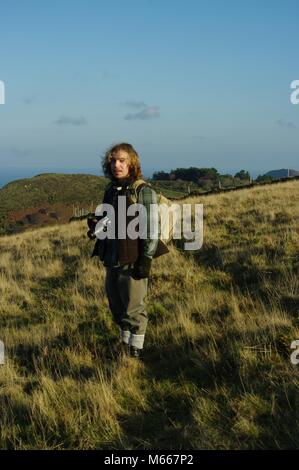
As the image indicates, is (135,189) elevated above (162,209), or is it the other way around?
(135,189)

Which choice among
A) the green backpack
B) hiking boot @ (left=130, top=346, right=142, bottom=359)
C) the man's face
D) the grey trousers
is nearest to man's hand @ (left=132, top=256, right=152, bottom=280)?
the grey trousers

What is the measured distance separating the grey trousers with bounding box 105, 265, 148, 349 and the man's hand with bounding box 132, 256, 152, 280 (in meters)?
0.11

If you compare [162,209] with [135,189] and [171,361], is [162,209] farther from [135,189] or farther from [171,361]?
[171,361]

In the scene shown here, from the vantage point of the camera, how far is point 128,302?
490cm

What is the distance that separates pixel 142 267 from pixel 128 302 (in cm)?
46

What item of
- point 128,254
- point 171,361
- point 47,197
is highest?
point 47,197

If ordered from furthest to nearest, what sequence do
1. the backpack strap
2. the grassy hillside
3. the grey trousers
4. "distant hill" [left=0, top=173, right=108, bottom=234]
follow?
"distant hill" [left=0, top=173, right=108, bottom=234]
the grey trousers
the backpack strap
the grassy hillside

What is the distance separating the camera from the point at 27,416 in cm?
409

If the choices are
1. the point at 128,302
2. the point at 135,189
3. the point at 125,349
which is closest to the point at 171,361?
the point at 125,349

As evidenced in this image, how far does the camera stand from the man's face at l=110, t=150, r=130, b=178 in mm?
4809

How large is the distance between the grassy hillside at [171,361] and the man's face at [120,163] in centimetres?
202

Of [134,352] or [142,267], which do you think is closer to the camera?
[142,267]

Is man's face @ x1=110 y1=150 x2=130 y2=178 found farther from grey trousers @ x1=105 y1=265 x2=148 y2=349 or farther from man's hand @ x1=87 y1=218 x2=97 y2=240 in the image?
grey trousers @ x1=105 y1=265 x2=148 y2=349
